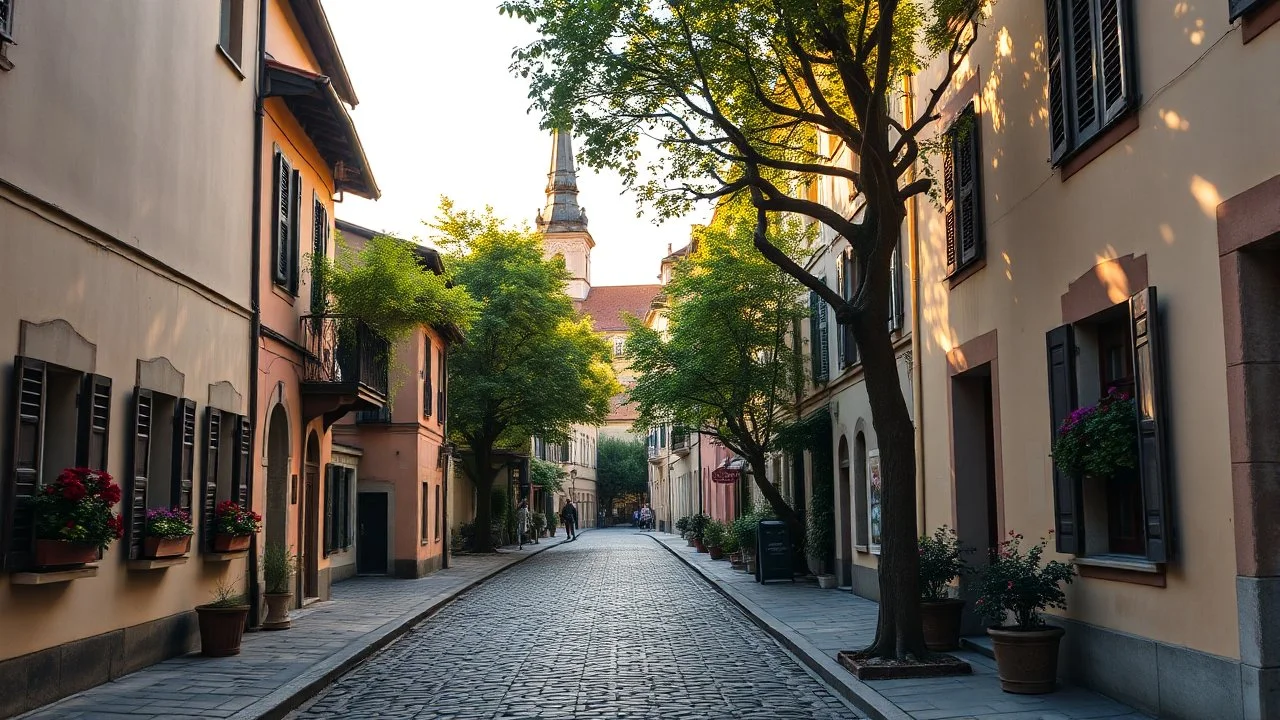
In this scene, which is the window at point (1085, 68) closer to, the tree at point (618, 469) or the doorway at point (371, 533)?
the doorway at point (371, 533)

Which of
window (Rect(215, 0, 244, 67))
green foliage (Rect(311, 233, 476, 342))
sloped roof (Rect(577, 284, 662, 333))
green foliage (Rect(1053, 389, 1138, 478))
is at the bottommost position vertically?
green foliage (Rect(1053, 389, 1138, 478))

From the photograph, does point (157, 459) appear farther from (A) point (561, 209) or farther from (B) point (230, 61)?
(A) point (561, 209)

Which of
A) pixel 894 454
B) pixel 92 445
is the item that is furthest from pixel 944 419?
pixel 92 445

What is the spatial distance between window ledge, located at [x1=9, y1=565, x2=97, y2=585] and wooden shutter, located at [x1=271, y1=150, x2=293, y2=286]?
7.14 metres

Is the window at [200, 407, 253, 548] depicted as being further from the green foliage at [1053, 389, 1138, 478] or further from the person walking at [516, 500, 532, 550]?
the person walking at [516, 500, 532, 550]

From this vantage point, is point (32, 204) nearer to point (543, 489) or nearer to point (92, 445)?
point (92, 445)

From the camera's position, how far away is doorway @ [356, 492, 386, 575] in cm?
2639

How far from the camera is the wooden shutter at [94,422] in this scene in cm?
950

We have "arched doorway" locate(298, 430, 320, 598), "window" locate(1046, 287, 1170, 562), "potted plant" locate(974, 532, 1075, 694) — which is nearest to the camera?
"window" locate(1046, 287, 1170, 562)

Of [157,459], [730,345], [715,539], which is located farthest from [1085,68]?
[715,539]

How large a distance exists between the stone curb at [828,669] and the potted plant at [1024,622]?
3.45 ft

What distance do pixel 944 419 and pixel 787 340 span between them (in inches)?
487

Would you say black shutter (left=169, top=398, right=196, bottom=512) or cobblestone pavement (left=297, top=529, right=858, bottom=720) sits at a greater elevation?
black shutter (left=169, top=398, right=196, bottom=512)

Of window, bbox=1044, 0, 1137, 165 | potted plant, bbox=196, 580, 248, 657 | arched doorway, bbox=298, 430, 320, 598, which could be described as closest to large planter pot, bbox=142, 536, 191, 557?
potted plant, bbox=196, 580, 248, 657
